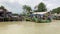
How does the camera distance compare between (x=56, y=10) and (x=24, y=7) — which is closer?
(x=24, y=7)

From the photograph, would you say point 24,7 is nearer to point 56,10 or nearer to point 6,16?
point 56,10

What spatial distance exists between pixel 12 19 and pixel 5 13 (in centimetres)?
159

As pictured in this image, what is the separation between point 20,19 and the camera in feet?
83.1

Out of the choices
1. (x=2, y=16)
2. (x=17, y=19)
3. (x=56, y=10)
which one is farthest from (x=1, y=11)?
(x=56, y=10)

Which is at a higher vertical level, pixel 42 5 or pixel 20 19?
pixel 42 5

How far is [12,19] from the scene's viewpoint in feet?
81.4

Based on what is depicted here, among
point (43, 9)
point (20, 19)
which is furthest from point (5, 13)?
point (43, 9)

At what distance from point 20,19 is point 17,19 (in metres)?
0.49

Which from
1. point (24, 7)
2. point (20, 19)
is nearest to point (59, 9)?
point (24, 7)

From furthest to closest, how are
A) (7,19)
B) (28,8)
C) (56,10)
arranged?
(56,10), (28,8), (7,19)

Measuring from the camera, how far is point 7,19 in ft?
80.1

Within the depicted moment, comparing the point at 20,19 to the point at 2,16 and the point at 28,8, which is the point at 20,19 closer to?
the point at 2,16

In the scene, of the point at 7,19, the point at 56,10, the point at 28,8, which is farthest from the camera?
the point at 56,10

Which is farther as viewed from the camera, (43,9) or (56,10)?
(56,10)
